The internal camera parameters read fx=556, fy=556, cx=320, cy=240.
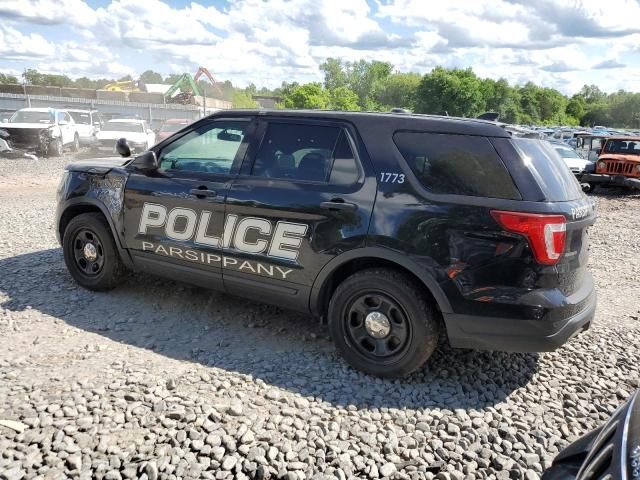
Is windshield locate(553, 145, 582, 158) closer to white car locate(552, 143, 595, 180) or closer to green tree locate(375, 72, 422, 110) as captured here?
white car locate(552, 143, 595, 180)

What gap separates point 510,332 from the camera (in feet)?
11.5

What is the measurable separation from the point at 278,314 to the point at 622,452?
11.9ft

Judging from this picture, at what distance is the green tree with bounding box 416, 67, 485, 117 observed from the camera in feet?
277

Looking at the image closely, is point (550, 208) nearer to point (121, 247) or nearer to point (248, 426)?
point (248, 426)

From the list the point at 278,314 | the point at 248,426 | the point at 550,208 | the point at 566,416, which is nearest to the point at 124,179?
the point at 278,314

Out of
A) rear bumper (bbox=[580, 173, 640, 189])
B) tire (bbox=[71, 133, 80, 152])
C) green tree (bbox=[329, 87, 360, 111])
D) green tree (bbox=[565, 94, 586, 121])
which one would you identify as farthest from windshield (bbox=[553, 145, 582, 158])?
green tree (bbox=[565, 94, 586, 121])

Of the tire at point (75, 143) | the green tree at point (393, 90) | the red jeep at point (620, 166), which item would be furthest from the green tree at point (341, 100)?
the red jeep at point (620, 166)

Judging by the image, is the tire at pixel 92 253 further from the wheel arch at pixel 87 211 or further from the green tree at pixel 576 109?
the green tree at pixel 576 109

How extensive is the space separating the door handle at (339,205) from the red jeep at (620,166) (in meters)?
13.9

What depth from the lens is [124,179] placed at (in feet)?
16.3

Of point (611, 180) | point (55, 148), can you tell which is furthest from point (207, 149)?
point (55, 148)

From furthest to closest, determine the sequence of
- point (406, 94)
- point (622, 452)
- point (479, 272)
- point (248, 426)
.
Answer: point (406, 94) → point (479, 272) → point (248, 426) → point (622, 452)

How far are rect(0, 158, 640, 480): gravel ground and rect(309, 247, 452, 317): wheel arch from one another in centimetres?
Answer: 50

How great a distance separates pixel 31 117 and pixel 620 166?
63.1 feet
